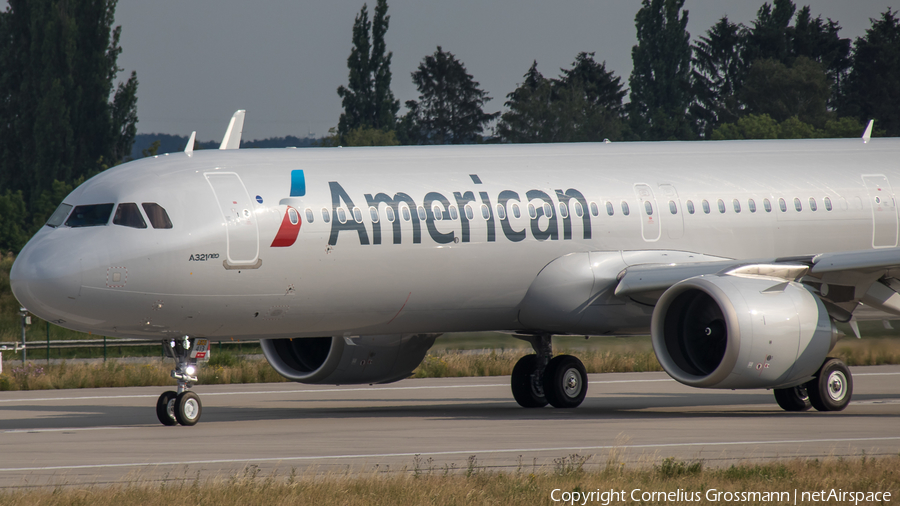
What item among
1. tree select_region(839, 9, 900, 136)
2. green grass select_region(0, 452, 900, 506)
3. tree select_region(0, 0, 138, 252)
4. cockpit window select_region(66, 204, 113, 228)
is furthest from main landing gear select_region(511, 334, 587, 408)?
tree select_region(839, 9, 900, 136)

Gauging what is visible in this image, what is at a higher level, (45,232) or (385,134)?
(385,134)

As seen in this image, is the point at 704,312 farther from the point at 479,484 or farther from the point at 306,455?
the point at 479,484

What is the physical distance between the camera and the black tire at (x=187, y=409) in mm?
17469

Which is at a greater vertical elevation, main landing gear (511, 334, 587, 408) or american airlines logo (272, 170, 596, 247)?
american airlines logo (272, 170, 596, 247)

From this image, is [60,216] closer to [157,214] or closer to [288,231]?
[157,214]

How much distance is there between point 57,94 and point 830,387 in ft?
180

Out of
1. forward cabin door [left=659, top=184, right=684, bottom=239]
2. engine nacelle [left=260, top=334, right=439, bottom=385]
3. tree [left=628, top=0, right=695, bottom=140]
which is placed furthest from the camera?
tree [left=628, top=0, right=695, bottom=140]

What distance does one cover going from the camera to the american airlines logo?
18031 millimetres

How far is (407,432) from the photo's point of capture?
16.9 meters

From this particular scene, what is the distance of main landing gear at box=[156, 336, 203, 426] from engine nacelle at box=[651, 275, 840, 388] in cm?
664

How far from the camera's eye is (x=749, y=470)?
37.5 feet

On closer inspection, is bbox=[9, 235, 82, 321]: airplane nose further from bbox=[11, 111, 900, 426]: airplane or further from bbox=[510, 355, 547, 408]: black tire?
bbox=[510, 355, 547, 408]: black tire

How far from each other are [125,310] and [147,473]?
488cm

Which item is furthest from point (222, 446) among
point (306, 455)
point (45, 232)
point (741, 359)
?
point (741, 359)
